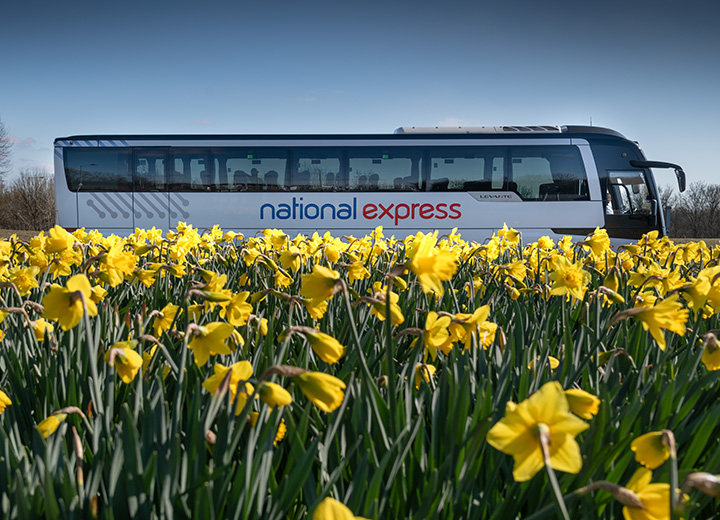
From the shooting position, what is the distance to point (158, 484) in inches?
42.4

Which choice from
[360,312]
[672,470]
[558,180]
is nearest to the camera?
[672,470]

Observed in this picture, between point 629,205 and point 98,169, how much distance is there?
1177 cm

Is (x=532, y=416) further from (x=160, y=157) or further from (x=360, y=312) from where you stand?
(x=160, y=157)

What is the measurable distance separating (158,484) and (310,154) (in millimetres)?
12237

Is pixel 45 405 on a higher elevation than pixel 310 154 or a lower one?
lower

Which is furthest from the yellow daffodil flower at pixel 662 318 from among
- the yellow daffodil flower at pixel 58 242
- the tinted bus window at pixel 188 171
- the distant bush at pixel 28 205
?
the distant bush at pixel 28 205

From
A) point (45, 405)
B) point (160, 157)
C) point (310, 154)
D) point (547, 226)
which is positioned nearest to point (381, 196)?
Answer: point (310, 154)

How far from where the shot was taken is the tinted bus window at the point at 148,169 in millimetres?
12938

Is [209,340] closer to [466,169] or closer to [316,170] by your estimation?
[316,170]

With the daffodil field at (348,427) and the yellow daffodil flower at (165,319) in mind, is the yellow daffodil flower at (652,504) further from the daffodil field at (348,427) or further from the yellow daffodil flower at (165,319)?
the yellow daffodil flower at (165,319)

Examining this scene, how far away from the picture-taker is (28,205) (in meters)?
28.1

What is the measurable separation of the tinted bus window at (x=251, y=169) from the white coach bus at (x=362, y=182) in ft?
0.07

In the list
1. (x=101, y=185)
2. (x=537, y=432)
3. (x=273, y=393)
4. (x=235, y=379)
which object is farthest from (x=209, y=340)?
(x=101, y=185)

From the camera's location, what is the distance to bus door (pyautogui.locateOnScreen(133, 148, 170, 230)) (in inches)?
509
